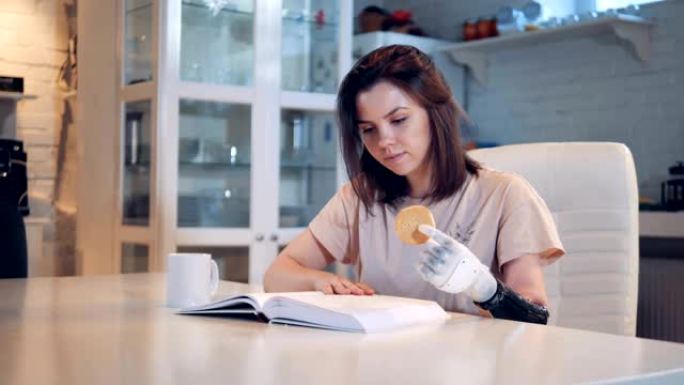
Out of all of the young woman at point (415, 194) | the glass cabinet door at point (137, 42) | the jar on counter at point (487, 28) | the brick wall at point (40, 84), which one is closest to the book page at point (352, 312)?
the young woman at point (415, 194)

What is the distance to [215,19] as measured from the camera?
3752mm

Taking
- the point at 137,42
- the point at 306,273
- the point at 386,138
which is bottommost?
the point at 306,273

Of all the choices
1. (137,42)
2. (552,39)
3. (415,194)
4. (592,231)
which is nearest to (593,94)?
(552,39)

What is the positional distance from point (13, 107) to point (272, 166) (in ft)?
4.10

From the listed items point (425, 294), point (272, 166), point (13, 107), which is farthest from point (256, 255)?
point (425, 294)

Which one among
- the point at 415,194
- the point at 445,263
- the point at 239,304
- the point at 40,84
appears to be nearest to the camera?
the point at 445,263

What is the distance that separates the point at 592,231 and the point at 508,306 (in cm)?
61

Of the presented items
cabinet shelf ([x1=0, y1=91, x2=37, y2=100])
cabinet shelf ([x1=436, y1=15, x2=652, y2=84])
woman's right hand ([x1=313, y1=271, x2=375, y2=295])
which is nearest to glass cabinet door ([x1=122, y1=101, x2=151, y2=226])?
cabinet shelf ([x1=0, y1=91, x2=37, y2=100])

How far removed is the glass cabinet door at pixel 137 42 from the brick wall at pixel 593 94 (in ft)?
5.65

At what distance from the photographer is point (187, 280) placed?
5.14ft

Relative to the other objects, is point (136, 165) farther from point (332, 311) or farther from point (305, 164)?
point (332, 311)

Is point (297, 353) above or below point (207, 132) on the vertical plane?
below

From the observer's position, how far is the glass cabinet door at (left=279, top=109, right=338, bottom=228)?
152 inches

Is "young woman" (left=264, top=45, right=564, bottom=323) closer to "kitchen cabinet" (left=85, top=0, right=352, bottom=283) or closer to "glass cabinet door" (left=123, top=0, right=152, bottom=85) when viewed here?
"kitchen cabinet" (left=85, top=0, right=352, bottom=283)
